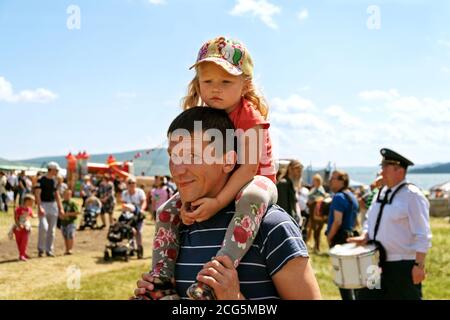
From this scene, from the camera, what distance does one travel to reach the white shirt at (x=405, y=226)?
4.70 m

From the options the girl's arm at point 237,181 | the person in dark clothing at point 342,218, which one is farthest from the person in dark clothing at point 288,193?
the girl's arm at point 237,181

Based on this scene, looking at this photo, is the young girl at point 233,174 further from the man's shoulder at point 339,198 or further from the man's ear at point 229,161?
the man's shoulder at point 339,198

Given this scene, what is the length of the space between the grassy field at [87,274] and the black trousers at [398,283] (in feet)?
9.29

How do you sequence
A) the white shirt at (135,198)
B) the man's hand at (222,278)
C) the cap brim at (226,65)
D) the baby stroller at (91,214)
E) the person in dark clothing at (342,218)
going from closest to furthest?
the man's hand at (222,278), the cap brim at (226,65), the person in dark clothing at (342,218), the white shirt at (135,198), the baby stroller at (91,214)

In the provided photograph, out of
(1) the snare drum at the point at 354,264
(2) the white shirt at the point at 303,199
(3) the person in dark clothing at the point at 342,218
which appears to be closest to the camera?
(1) the snare drum at the point at 354,264

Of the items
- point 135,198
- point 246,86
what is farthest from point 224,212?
point 135,198

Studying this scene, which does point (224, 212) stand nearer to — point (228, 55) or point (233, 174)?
point (233, 174)

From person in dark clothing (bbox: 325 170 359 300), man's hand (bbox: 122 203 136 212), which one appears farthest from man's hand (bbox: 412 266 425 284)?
man's hand (bbox: 122 203 136 212)

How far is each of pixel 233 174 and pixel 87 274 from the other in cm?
805

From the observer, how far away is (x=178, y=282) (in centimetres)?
187

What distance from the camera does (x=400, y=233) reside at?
478 cm

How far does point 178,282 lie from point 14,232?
954 centimetres

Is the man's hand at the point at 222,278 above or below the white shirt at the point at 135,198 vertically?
above
